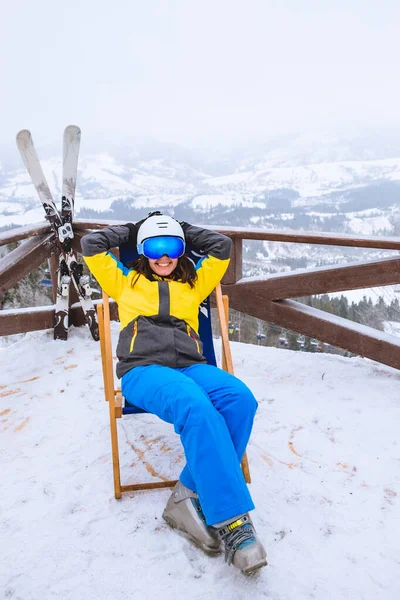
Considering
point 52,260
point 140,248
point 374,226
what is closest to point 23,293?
point 52,260

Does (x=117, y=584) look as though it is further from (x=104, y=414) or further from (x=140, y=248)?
(x=140, y=248)

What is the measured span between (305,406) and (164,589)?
1.58 metres

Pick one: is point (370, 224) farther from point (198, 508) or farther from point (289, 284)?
point (198, 508)

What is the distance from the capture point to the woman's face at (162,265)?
2396 millimetres

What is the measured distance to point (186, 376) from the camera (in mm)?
2055

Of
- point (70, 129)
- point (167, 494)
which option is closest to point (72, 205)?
point (70, 129)

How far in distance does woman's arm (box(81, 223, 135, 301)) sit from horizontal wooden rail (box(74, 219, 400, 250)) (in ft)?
2.71

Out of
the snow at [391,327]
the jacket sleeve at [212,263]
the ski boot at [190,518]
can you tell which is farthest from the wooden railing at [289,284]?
the snow at [391,327]

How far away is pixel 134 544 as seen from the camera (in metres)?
1.82

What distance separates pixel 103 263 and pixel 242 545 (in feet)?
4.94

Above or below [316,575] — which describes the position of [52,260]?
above

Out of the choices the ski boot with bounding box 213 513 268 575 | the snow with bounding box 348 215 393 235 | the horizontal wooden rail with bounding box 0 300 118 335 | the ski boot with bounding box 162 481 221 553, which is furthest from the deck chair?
the snow with bounding box 348 215 393 235

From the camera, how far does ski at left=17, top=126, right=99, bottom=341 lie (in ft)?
11.9

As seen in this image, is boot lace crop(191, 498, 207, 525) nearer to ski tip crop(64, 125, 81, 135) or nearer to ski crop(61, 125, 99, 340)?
ski crop(61, 125, 99, 340)
